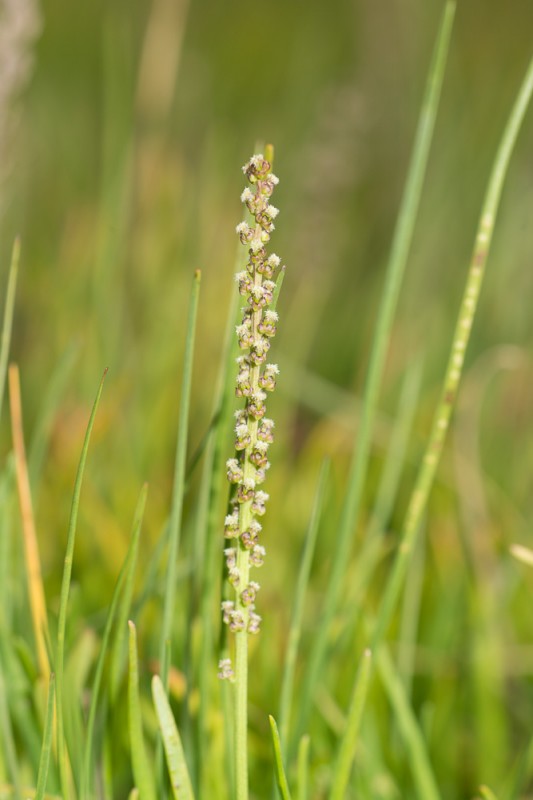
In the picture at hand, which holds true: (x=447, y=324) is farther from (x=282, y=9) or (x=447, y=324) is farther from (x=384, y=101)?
(x=282, y=9)

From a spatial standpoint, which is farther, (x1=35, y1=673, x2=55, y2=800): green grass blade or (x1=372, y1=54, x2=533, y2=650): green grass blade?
(x1=372, y1=54, x2=533, y2=650): green grass blade

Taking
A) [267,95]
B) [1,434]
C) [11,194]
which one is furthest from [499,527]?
[267,95]

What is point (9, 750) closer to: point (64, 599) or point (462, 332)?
point (64, 599)

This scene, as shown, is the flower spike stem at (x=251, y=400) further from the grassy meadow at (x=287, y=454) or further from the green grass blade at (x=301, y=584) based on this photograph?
the green grass blade at (x=301, y=584)

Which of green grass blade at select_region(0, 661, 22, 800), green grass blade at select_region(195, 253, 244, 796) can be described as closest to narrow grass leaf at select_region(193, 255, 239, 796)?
green grass blade at select_region(195, 253, 244, 796)

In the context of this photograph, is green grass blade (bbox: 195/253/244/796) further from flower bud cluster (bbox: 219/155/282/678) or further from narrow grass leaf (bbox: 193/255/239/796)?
flower bud cluster (bbox: 219/155/282/678)

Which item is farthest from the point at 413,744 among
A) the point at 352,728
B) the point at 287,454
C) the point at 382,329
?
the point at 287,454
